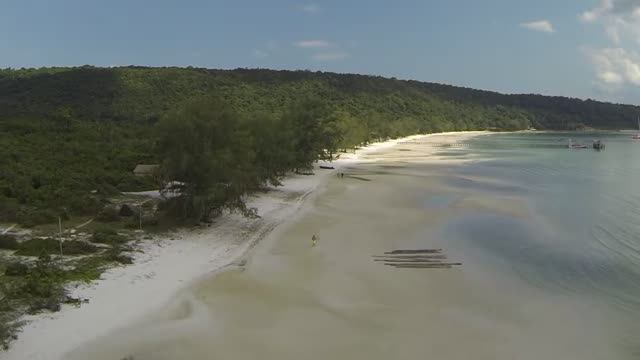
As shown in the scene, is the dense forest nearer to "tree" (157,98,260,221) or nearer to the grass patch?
"tree" (157,98,260,221)

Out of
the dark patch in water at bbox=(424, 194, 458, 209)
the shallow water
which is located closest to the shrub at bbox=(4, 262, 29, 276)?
the shallow water

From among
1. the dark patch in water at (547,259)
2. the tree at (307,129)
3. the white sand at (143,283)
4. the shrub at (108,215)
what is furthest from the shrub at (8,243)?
the tree at (307,129)

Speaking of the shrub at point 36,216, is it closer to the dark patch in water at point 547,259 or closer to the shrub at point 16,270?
the shrub at point 16,270

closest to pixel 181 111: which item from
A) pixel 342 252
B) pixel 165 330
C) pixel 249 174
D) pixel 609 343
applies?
pixel 249 174

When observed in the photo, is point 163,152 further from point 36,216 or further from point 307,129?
point 307,129

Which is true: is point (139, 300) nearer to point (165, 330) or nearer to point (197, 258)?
point (165, 330)
